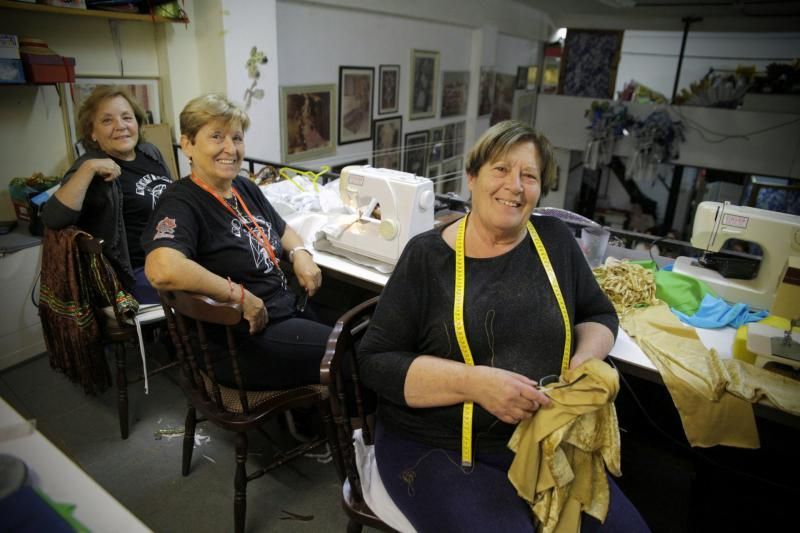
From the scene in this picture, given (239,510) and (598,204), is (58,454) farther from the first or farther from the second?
(598,204)

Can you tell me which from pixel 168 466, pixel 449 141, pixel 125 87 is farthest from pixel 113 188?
pixel 449 141

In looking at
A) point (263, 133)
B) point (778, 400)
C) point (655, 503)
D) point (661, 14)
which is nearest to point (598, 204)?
point (661, 14)

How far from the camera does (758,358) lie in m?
1.38

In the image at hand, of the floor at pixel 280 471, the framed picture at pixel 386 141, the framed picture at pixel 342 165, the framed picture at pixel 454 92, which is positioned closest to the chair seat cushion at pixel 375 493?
the floor at pixel 280 471

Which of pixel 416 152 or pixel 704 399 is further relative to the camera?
pixel 416 152

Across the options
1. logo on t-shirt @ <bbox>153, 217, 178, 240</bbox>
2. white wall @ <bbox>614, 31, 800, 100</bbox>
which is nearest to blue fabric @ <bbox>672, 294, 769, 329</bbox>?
logo on t-shirt @ <bbox>153, 217, 178, 240</bbox>

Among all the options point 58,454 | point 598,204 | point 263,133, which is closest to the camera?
point 58,454

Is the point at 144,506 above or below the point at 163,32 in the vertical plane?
below

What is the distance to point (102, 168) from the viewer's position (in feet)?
6.36

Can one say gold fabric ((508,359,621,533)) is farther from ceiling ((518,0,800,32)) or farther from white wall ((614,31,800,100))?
white wall ((614,31,800,100))

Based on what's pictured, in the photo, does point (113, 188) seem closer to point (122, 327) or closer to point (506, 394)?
point (122, 327)

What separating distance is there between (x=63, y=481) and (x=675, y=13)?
8.03m

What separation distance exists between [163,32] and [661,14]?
21.0 ft

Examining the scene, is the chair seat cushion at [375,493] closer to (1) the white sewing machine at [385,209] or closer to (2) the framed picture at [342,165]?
(1) the white sewing machine at [385,209]
